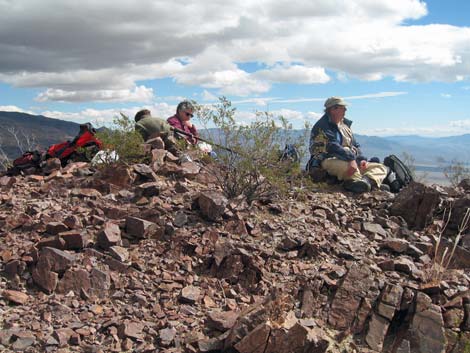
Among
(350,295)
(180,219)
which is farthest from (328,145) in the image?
(350,295)

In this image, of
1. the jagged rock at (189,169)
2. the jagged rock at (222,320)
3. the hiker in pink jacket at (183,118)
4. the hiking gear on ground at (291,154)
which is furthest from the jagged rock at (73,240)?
the hiker in pink jacket at (183,118)

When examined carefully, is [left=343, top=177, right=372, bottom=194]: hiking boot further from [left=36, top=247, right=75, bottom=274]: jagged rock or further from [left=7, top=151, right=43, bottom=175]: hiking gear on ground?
[left=7, top=151, right=43, bottom=175]: hiking gear on ground

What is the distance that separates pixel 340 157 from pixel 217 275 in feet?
14.2

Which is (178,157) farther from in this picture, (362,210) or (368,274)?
(368,274)

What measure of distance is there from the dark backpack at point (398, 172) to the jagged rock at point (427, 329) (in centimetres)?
483

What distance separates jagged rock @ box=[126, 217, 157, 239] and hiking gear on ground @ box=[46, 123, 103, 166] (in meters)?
3.43

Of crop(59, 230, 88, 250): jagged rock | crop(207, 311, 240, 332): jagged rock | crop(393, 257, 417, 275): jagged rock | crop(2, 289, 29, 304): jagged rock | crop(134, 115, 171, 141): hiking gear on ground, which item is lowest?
crop(207, 311, 240, 332): jagged rock

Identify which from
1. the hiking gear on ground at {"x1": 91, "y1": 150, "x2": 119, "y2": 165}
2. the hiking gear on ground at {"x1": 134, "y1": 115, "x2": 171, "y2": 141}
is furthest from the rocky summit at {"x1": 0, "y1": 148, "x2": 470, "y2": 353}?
the hiking gear on ground at {"x1": 134, "y1": 115, "x2": 171, "y2": 141}

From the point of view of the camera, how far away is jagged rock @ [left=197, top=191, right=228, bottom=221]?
5.93 m

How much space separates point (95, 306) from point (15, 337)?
73 cm

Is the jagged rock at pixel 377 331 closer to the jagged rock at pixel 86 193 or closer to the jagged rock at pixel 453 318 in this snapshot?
the jagged rock at pixel 453 318

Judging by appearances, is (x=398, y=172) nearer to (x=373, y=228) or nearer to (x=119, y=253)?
(x=373, y=228)

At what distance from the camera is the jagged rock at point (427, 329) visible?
4332mm

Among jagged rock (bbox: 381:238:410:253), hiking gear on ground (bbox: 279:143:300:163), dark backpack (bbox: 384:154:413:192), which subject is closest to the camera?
jagged rock (bbox: 381:238:410:253)
